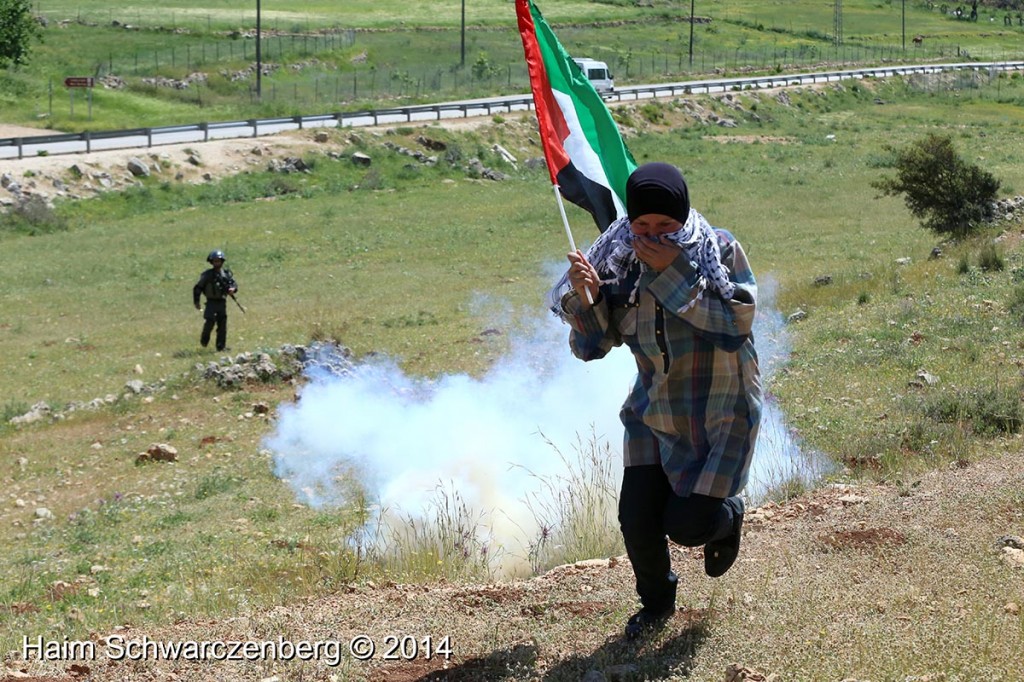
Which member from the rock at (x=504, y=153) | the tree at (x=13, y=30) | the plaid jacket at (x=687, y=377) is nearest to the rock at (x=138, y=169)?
the rock at (x=504, y=153)

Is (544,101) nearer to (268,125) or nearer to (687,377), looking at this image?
(687,377)

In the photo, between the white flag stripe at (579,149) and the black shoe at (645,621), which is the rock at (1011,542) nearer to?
the black shoe at (645,621)

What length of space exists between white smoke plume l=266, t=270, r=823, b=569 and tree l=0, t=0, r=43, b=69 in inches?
1717

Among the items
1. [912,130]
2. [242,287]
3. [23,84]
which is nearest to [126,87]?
[23,84]

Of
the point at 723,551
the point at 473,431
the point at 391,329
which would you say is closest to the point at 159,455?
the point at 473,431

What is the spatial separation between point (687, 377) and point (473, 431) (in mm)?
6179

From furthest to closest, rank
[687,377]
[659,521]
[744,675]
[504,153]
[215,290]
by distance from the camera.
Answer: [504,153], [215,290], [659,521], [687,377], [744,675]

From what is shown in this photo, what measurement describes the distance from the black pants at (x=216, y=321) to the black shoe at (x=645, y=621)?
42.6 ft

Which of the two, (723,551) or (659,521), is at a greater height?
(659,521)

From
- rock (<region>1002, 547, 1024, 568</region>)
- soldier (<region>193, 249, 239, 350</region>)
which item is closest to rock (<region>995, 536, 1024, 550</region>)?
rock (<region>1002, 547, 1024, 568</region>)

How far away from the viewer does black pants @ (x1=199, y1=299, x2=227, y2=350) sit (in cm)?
1702

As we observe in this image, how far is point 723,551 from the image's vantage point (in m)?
4.80

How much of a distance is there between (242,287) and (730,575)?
18747 millimetres

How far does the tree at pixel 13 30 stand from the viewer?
5253cm
